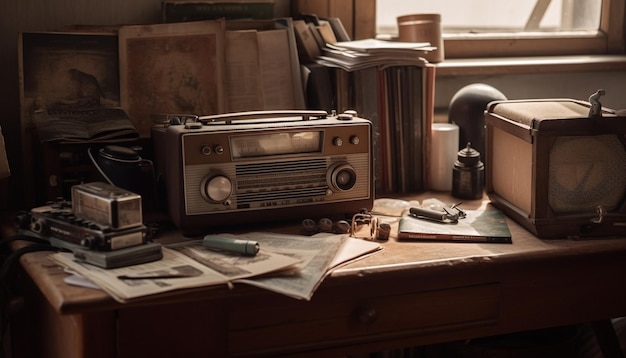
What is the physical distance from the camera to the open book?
1.62 m

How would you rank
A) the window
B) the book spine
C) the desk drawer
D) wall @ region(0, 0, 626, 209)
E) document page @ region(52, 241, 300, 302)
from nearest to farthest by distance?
1. document page @ region(52, 241, 300, 302)
2. the desk drawer
3. wall @ region(0, 0, 626, 209)
4. the book spine
5. the window

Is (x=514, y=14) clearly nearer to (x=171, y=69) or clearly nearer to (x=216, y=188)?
(x=171, y=69)

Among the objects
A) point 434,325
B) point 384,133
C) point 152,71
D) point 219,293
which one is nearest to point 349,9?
point 384,133

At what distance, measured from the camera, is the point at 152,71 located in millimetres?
1821

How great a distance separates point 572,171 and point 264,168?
555 millimetres

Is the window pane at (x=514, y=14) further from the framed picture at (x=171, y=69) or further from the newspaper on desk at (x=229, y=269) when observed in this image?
the newspaper on desk at (x=229, y=269)

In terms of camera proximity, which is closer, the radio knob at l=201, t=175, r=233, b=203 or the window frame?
the radio knob at l=201, t=175, r=233, b=203

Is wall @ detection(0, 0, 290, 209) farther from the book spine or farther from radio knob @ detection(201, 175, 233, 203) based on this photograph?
radio knob @ detection(201, 175, 233, 203)

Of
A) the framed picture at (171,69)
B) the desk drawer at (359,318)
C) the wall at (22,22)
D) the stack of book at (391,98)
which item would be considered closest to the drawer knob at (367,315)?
the desk drawer at (359,318)

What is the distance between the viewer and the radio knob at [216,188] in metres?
1.50

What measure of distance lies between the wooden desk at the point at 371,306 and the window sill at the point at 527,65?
0.64m

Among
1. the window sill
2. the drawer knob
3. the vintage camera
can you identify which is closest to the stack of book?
the window sill

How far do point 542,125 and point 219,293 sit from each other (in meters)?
0.65

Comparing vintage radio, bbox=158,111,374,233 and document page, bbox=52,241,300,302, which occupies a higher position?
vintage radio, bbox=158,111,374,233
